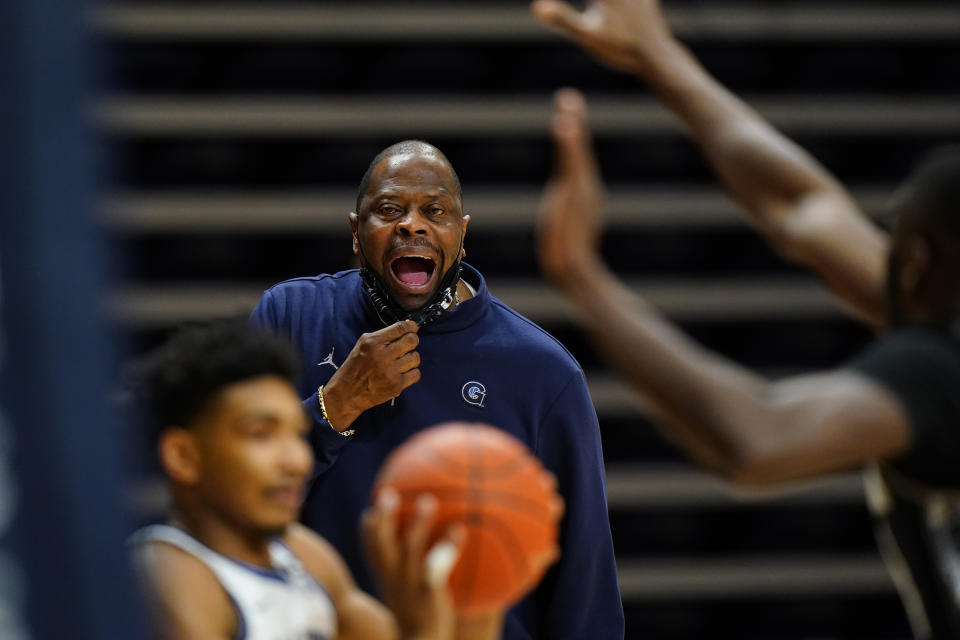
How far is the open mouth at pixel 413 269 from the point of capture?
3750mm

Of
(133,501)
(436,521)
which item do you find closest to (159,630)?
(436,521)

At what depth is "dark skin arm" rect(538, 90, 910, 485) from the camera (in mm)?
1979

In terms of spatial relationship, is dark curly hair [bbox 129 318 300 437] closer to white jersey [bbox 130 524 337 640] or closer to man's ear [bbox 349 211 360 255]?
white jersey [bbox 130 524 337 640]

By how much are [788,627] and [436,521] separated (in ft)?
20.1

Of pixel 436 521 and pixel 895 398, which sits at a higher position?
pixel 895 398

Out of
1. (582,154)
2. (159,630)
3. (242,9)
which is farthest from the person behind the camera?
(242,9)

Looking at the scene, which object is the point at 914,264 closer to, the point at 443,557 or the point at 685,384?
the point at 685,384

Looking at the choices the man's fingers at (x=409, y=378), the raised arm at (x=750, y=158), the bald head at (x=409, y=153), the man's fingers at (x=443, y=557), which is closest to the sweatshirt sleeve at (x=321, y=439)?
the man's fingers at (x=409, y=378)

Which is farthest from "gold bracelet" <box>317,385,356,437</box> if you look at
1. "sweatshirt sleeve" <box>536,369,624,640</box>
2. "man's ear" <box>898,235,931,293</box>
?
"man's ear" <box>898,235,931,293</box>

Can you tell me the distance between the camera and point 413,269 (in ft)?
12.4

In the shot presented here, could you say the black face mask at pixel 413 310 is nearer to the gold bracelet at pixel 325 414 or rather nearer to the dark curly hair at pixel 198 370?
the gold bracelet at pixel 325 414

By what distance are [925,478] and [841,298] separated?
69 cm

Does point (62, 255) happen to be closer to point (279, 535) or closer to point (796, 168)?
point (279, 535)

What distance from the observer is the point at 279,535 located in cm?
262
